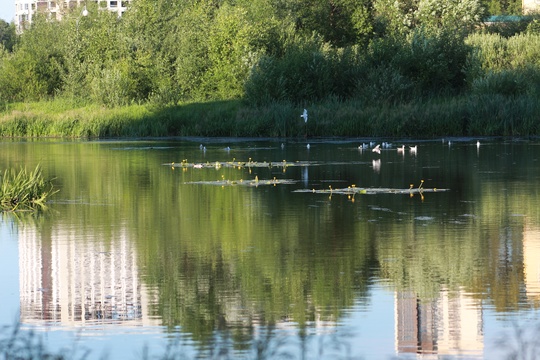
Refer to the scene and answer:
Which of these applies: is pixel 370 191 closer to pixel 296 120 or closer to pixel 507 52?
pixel 296 120

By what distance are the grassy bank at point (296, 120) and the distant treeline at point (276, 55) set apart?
49 centimetres

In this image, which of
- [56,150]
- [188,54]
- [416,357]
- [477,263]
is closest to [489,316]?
[416,357]

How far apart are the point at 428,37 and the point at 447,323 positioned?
4303 centimetres

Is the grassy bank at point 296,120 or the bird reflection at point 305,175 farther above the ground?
the grassy bank at point 296,120

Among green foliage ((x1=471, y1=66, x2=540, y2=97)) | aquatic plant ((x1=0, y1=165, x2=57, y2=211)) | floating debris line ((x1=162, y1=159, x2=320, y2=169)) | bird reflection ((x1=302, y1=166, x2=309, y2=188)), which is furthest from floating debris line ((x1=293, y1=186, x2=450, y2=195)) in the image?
green foliage ((x1=471, y1=66, x2=540, y2=97))

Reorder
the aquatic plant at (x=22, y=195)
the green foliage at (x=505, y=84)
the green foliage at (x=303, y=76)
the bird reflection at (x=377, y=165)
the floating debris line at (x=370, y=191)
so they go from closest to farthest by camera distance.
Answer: the aquatic plant at (x=22, y=195) < the floating debris line at (x=370, y=191) < the bird reflection at (x=377, y=165) < the green foliage at (x=505, y=84) < the green foliage at (x=303, y=76)

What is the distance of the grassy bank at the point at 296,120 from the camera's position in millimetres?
42406

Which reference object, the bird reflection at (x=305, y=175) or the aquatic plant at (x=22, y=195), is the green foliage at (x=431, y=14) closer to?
the bird reflection at (x=305, y=175)

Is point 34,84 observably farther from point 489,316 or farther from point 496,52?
point 489,316

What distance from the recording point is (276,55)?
180ft

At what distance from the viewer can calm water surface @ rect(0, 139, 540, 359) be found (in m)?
9.80

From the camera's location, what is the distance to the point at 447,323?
33.1 feet

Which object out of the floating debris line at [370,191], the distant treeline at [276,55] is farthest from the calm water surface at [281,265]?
the distant treeline at [276,55]

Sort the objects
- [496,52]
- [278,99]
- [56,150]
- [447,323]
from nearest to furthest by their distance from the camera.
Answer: [447,323] → [56,150] → [278,99] → [496,52]
